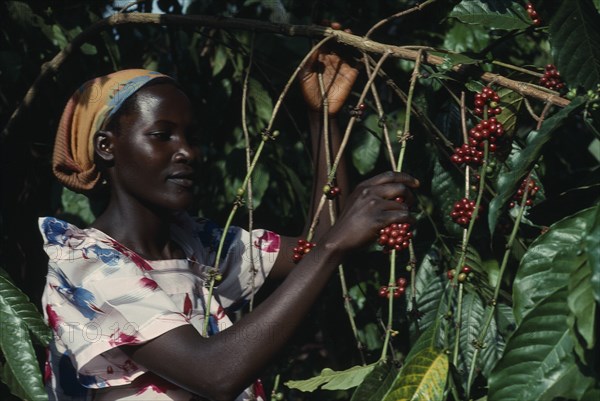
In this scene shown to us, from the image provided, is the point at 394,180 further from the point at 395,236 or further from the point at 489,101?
the point at 489,101

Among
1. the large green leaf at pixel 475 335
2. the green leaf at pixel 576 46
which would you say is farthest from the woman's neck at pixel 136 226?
the green leaf at pixel 576 46

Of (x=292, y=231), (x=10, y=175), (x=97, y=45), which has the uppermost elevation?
(x=97, y=45)

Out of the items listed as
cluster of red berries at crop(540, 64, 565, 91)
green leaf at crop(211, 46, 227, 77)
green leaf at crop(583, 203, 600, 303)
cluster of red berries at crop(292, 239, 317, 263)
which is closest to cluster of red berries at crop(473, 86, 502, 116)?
cluster of red berries at crop(540, 64, 565, 91)

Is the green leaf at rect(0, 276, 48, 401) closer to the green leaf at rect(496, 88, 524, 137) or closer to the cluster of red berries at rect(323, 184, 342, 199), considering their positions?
the cluster of red berries at rect(323, 184, 342, 199)

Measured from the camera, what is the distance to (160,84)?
209 cm

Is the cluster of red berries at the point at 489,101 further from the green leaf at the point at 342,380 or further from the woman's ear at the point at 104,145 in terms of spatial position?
the woman's ear at the point at 104,145

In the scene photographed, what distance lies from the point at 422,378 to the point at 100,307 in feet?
2.51

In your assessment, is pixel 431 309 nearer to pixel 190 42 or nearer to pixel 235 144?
pixel 235 144

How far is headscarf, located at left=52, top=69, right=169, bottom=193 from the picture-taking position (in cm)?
211

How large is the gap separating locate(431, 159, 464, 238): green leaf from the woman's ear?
0.86m

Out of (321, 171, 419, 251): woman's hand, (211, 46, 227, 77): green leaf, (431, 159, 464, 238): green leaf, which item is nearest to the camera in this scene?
(321, 171, 419, 251): woman's hand

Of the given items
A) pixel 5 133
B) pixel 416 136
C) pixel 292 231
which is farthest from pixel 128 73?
pixel 292 231

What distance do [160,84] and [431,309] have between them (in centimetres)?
88

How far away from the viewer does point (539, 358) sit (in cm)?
129
